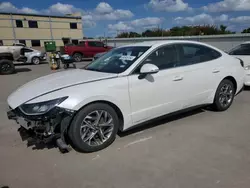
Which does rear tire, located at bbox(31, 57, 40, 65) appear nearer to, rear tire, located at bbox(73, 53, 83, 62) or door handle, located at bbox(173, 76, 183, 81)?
rear tire, located at bbox(73, 53, 83, 62)

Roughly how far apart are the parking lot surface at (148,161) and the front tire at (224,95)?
58 centimetres

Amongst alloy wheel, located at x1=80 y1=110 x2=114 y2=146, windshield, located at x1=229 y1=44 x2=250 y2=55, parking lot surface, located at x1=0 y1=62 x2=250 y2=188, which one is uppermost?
windshield, located at x1=229 y1=44 x2=250 y2=55

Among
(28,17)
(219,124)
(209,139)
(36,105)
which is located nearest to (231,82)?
(219,124)

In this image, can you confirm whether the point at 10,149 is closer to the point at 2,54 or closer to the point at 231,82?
the point at 231,82

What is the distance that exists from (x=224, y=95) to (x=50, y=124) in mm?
3543

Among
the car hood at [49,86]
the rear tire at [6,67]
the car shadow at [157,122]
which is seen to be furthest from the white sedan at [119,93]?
the rear tire at [6,67]

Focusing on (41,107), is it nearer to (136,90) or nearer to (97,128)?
(97,128)

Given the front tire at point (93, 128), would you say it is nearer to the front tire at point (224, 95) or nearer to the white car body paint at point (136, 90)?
the white car body paint at point (136, 90)

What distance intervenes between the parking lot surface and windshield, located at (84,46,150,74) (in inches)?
45.0

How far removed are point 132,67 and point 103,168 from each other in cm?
151

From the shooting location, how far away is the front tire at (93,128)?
286 centimetres

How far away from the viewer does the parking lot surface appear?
2.46 m

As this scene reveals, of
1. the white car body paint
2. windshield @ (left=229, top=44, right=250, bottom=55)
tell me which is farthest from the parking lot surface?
windshield @ (left=229, top=44, right=250, bottom=55)

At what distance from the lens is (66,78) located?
11.0 ft
